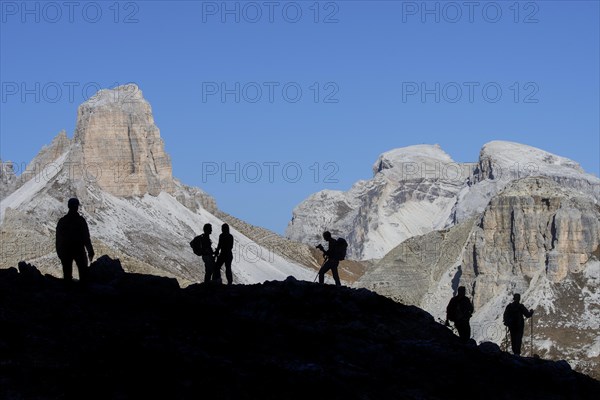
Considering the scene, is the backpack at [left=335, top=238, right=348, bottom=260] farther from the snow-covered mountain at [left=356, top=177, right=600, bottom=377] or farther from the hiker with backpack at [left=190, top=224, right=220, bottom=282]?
the snow-covered mountain at [left=356, top=177, right=600, bottom=377]

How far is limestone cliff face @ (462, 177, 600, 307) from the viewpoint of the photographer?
150750 millimetres

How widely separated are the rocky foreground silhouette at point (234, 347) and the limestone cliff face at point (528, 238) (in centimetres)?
11954

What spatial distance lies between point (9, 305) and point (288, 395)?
5.82 meters

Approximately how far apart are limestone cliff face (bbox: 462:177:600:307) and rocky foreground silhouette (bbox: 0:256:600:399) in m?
120

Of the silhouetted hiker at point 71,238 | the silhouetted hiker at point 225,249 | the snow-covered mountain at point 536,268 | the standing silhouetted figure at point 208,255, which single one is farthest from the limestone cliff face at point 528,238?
the silhouetted hiker at point 71,238

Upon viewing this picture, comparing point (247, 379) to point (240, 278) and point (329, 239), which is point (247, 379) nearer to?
point (329, 239)

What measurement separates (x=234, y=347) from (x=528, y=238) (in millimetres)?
133964

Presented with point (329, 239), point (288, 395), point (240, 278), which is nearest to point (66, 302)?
point (288, 395)

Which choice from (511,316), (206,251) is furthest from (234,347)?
(511,316)

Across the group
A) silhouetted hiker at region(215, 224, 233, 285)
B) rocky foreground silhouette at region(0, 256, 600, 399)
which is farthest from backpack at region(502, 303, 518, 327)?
silhouetted hiker at region(215, 224, 233, 285)

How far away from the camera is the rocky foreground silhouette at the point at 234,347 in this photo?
→ 23828 mm

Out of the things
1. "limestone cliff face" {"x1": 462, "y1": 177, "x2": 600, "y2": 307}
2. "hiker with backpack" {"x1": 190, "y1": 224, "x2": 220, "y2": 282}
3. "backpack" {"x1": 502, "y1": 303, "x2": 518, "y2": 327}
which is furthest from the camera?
"limestone cliff face" {"x1": 462, "y1": 177, "x2": 600, "y2": 307}

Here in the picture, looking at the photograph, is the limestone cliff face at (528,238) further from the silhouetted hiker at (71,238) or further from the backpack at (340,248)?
the silhouetted hiker at (71,238)

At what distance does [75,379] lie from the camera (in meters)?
23.3
